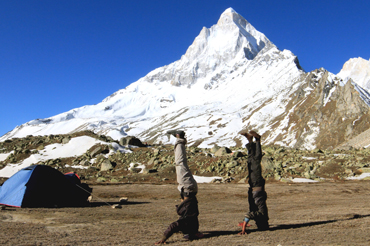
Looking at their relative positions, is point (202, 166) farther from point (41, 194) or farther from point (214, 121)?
point (214, 121)

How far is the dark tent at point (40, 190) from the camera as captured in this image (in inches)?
545

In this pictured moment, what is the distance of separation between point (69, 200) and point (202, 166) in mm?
18109

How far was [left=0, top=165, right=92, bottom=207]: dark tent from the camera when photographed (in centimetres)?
1385

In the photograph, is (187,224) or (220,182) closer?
(187,224)

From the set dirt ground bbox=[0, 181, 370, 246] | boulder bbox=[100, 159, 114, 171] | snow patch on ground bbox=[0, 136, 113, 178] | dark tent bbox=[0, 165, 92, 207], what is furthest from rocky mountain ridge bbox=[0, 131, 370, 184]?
dark tent bbox=[0, 165, 92, 207]

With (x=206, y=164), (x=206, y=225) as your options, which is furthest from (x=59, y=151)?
(x=206, y=225)

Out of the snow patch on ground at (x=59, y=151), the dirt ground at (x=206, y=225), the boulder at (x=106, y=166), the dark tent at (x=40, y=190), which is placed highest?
the snow patch on ground at (x=59, y=151)

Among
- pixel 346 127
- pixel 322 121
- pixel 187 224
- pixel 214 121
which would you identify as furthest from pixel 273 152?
pixel 214 121

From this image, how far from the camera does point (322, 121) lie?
105m

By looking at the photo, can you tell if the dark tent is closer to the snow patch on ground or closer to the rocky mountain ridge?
the rocky mountain ridge

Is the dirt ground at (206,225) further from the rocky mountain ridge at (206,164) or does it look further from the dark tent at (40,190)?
the rocky mountain ridge at (206,164)

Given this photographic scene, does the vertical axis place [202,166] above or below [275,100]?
below

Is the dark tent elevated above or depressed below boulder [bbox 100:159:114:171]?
below

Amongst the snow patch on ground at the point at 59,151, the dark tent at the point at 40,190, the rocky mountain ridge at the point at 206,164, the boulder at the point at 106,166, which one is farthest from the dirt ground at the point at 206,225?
the snow patch on ground at the point at 59,151
